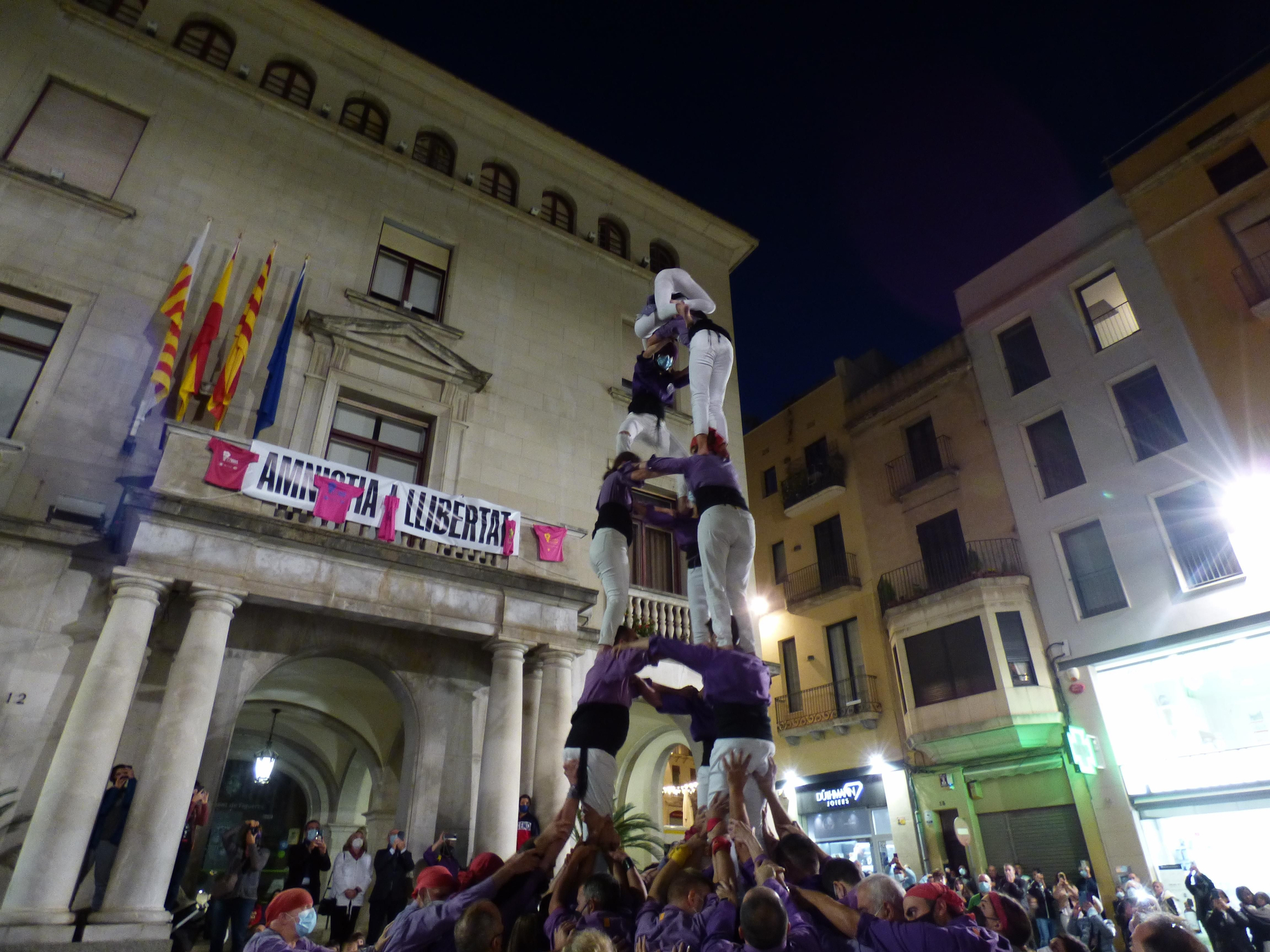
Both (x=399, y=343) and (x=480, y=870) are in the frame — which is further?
(x=399, y=343)

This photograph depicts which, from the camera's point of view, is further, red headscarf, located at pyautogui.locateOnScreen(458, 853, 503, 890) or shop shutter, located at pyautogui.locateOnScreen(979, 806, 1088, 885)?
shop shutter, located at pyautogui.locateOnScreen(979, 806, 1088, 885)

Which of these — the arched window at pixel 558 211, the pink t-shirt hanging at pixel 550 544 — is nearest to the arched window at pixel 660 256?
the arched window at pixel 558 211

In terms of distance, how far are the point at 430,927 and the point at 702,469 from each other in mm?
3485

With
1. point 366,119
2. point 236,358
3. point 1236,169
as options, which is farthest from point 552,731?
point 1236,169

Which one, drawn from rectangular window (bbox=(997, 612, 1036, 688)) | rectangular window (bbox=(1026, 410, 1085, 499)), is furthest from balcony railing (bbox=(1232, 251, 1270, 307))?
rectangular window (bbox=(997, 612, 1036, 688))

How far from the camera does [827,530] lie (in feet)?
84.5

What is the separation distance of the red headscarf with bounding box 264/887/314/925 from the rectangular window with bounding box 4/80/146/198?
1307 cm

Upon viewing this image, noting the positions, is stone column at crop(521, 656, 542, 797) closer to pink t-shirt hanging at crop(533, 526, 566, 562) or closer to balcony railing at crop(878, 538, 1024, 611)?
pink t-shirt hanging at crop(533, 526, 566, 562)

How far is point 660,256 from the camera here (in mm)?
20484

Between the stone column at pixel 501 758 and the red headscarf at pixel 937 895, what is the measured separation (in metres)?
7.44

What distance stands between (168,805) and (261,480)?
398 centimetres

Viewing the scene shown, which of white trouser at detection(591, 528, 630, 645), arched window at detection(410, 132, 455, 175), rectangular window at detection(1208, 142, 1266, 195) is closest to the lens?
white trouser at detection(591, 528, 630, 645)

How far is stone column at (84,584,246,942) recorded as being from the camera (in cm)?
750

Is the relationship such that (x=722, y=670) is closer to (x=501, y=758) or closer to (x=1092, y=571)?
(x=501, y=758)
